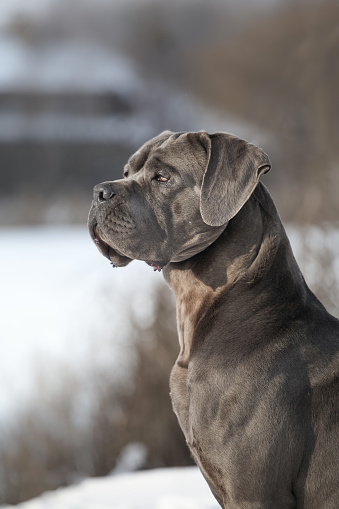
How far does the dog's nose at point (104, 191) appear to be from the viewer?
2.69 metres

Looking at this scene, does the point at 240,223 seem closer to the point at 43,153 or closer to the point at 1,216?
the point at 1,216

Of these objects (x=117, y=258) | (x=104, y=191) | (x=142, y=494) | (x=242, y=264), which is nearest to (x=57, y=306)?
(x=142, y=494)

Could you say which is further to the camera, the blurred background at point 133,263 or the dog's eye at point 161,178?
the blurred background at point 133,263

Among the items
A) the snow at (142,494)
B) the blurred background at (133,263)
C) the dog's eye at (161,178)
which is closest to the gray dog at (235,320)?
the dog's eye at (161,178)

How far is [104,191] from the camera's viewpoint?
2.69 meters

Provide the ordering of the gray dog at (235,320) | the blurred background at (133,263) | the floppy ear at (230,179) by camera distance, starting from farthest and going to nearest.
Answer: the blurred background at (133,263) → the floppy ear at (230,179) → the gray dog at (235,320)

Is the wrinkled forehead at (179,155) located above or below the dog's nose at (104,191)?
above

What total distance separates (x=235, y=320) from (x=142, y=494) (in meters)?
2.08

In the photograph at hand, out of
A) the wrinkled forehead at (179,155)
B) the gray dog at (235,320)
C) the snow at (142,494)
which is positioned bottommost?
the snow at (142,494)

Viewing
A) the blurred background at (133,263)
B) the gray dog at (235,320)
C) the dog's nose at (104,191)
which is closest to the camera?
the gray dog at (235,320)

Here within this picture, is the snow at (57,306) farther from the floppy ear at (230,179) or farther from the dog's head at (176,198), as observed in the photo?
the floppy ear at (230,179)

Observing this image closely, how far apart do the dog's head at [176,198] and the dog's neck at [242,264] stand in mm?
61

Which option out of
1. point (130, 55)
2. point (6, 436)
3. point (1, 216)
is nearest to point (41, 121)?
point (1, 216)

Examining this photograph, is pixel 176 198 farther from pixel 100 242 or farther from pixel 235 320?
pixel 235 320
